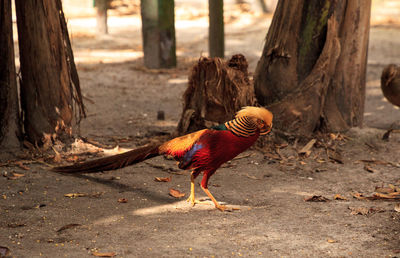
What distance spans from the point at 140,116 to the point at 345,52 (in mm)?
2886

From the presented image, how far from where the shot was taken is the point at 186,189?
15.0 feet

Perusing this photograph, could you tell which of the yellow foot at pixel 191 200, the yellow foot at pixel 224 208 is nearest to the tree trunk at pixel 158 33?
the yellow foot at pixel 191 200

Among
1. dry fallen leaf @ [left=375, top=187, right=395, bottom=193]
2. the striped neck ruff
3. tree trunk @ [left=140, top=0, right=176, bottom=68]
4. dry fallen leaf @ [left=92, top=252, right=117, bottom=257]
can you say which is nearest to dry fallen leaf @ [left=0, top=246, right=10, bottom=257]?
dry fallen leaf @ [left=92, top=252, right=117, bottom=257]

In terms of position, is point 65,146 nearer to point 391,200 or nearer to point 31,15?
point 31,15

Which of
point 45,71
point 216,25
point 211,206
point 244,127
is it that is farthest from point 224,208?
point 216,25

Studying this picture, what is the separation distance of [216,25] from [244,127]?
5976 mm

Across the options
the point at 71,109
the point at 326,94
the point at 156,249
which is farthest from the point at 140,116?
the point at 156,249

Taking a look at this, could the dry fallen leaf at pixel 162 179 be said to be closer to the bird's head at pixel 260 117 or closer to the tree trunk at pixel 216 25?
the bird's head at pixel 260 117

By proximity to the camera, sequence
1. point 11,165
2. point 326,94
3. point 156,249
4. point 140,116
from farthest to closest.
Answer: point 140,116, point 326,94, point 11,165, point 156,249

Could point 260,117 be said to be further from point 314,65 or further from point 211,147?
point 314,65

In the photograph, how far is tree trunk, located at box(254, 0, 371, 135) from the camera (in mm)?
5871

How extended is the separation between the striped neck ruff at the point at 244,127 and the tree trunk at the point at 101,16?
36.9 feet

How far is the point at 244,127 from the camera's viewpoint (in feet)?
12.0

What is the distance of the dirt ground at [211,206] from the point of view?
3.40 metres
